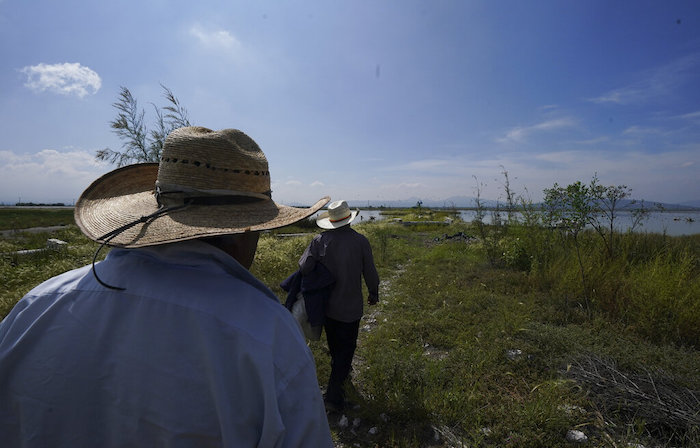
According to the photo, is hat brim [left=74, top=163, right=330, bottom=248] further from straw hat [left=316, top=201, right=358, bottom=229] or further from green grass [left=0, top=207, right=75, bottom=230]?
green grass [left=0, top=207, right=75, bottom=230]

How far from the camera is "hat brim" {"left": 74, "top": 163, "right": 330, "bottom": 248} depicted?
999 millimetres


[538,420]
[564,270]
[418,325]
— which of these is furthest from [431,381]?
[564,270]

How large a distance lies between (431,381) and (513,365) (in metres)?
1.11

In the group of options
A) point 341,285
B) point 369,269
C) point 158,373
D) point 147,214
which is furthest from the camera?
point 369,269

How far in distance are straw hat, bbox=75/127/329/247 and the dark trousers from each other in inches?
84.0

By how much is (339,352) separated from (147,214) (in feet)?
8.29

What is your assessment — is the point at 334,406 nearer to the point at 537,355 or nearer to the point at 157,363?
the point at 537,355

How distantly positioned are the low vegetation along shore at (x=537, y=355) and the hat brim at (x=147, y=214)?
2374 millimetres

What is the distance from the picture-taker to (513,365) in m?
3.52

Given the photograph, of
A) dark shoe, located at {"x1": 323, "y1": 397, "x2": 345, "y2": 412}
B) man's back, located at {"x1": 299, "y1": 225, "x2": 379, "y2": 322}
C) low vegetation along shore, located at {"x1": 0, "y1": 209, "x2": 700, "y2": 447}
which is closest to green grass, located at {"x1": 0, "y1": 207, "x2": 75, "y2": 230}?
low vegetation along shore, located at {"x1": 0, "y1": 209, "x2": 700, "y2": 447}

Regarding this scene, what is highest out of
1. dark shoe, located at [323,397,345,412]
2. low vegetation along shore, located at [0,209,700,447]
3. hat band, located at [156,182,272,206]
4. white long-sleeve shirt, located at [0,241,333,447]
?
hat band, located at [156,182,272,206]

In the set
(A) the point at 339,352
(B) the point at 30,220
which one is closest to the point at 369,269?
(A) the point at 339,352

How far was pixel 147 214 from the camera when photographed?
3.81 feet

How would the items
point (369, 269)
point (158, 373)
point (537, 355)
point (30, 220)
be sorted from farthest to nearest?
point (30, 220) → point (537, 355) → point (369, 269) → point (158, 373)
